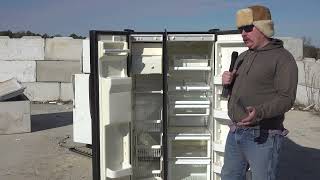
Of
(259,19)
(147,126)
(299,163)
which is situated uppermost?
(259,19)

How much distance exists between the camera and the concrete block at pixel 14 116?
8781mm

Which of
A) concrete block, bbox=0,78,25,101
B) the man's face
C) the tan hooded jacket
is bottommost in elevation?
concrete block, bbox=0,78,25,101

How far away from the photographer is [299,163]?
6859 mm

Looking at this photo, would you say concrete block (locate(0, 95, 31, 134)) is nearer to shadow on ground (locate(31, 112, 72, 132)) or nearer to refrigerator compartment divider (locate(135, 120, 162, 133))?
shadow on ground (locate(31, 112, 72, 132))

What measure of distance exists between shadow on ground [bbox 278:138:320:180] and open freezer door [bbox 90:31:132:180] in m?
2.35

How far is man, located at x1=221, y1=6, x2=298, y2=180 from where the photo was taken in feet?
10.5

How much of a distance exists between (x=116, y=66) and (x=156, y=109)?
2.82 feet

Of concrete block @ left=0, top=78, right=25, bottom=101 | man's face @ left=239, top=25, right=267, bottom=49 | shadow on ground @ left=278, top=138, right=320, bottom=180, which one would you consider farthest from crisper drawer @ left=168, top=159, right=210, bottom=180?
concrete block @ left=0, top=78, right=25, bottom=101

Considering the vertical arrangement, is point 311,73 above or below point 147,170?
above

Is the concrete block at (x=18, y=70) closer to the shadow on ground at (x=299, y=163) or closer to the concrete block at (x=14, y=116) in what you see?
the concrete block at (x=14, y=116)

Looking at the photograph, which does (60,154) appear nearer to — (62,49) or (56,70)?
(56,70)

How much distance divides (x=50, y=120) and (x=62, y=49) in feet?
11.1

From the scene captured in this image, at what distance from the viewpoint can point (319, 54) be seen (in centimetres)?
1709

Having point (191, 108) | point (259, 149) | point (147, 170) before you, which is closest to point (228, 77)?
point (259, 149)
